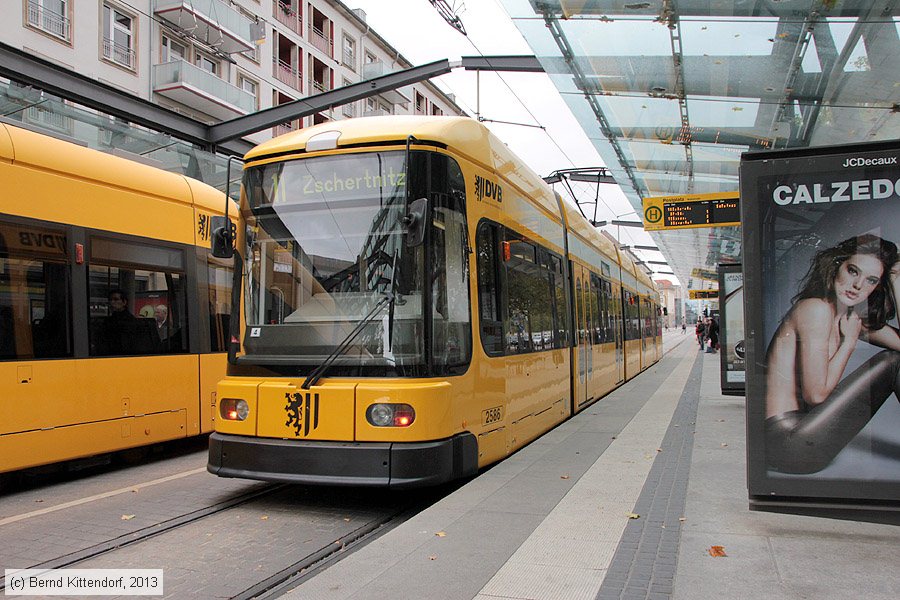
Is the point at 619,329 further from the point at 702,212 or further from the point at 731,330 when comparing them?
the point at 731,330

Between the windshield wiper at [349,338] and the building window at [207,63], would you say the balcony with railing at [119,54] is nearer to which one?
the building window at [207,63]

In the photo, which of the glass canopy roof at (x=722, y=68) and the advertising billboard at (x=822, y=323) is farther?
the glass canopy roof at (x=722, y=68)

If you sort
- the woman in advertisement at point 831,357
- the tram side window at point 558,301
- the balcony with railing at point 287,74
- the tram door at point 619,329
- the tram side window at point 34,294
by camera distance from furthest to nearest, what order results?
the balcony with railing at point 287,74
the tram door at point 619,329
the tram side window at point 558,301
the tram side window at point 34,294
the woman in advertisement at point 831,357

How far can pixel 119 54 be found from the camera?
25656mm

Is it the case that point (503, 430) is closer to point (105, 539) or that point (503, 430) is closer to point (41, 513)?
point (105, 539)

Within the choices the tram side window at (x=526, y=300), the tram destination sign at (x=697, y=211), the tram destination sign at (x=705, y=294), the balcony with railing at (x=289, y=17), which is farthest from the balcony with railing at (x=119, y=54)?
the tram destination sign at (x=705, y=294)

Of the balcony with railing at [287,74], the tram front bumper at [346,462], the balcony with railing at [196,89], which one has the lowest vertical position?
the tram front bumper at [346,462]

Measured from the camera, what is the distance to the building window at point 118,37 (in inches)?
985

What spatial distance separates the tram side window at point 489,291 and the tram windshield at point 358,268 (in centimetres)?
35

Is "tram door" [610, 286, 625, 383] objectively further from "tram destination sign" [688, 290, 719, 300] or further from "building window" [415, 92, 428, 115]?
"building window" [415, 92, 428, 115]

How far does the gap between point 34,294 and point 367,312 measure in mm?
3518

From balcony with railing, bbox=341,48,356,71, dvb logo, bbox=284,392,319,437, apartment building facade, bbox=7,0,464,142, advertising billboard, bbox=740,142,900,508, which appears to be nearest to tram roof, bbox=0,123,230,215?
dvb logo, bbox=284,392,319,437

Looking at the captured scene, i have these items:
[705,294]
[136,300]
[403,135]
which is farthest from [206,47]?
[705,294]

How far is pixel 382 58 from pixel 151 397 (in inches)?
1627
